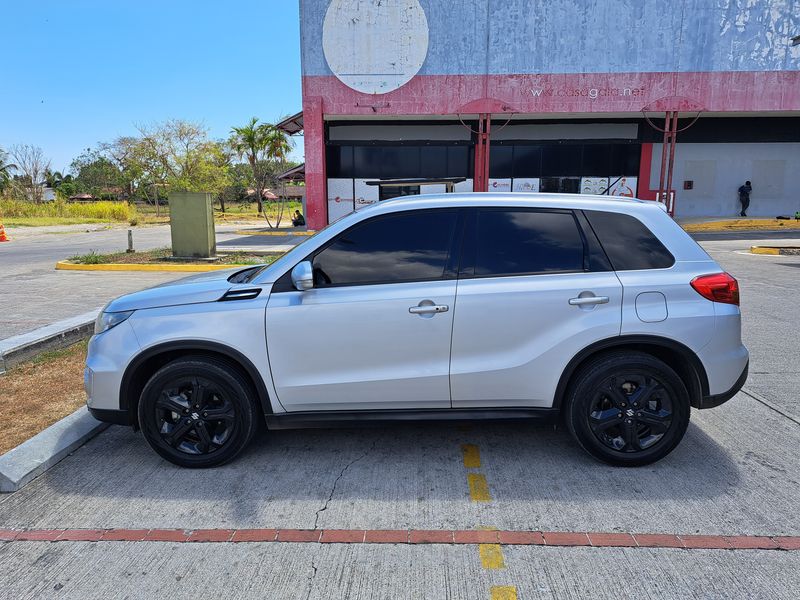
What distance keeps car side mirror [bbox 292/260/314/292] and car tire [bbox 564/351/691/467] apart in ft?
6.06

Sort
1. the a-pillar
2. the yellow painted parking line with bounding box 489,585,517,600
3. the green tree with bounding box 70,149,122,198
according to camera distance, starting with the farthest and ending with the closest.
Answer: the green tree with bounding box 70,149,122,198
the a-pillar
the yellow painted parking line with bounding box 489,585,517,600

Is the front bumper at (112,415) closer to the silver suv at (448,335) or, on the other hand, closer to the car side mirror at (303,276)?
the silver suv at (448,335)

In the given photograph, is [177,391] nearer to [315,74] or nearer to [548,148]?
[315,74]

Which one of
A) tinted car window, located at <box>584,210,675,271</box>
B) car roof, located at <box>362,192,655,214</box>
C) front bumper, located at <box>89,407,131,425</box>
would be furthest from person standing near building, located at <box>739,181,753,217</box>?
front bumper, located at <box>89,407,131,425</box>

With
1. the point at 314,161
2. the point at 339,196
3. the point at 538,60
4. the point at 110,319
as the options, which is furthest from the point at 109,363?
the point at 339,196

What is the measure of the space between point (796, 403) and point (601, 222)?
8.93 ft

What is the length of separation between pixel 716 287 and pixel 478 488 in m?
2.02

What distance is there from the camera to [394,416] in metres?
3.70

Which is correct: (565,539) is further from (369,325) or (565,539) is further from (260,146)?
(260,146)

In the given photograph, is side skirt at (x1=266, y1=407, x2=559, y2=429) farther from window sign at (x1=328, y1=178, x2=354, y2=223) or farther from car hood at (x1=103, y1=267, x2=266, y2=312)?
window sign at (x1=328, y1=178, x2=354, y2=223)

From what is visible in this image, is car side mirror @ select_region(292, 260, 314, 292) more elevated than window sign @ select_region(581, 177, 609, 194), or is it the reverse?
window sign @ select_region(581, 177, 609, 194)

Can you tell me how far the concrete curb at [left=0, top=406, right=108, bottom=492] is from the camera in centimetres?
359

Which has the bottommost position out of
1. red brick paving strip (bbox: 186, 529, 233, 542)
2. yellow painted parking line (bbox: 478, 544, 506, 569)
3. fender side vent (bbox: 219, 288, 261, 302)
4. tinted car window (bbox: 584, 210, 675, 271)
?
red brick paving strip (bbox: 186, 529, 233, 542)

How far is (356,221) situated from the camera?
374cm
